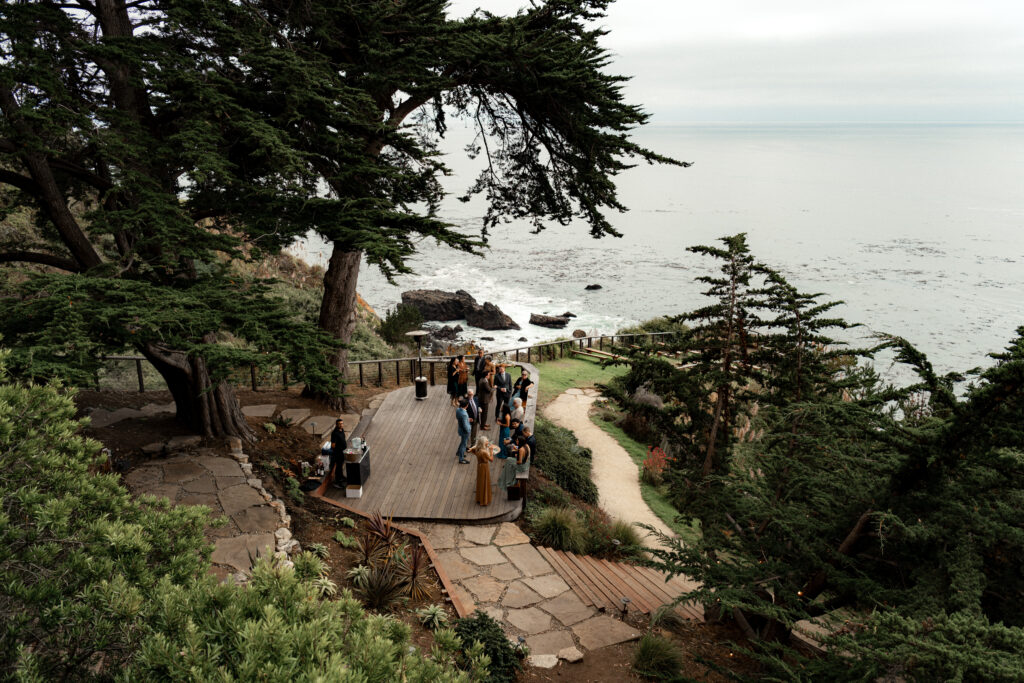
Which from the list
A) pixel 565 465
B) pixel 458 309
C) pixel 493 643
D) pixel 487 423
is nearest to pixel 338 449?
pixel 487 423

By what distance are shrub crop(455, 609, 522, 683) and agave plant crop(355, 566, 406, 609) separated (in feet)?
3.42

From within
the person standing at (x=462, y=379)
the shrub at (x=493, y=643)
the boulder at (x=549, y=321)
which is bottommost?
the boulder at (x=549, y=321)

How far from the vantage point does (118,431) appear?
11008 millimetres

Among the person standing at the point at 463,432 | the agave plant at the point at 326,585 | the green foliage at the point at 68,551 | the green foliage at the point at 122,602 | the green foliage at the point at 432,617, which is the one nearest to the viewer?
the green foliage at the point at 122,602

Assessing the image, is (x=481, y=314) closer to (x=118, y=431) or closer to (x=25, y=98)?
(x=118, y=431)

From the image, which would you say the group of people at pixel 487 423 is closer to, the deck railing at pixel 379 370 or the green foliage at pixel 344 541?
the deck railing at pixel 379 370

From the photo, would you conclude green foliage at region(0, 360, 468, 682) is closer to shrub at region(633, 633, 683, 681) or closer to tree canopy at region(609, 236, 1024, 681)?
tree canopy at region(609, 236, 1024, 681)

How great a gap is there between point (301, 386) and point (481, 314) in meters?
28.0

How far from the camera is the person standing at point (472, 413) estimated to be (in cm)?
1286

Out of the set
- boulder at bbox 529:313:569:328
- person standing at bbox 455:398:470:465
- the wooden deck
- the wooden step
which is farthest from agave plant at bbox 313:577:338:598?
boulder at bbox 529:313:569:328

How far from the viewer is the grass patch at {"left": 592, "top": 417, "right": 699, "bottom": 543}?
Result: 46.5 feet

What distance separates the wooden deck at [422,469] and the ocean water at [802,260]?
36.7 ft

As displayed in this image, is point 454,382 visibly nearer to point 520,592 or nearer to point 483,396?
point 483,396

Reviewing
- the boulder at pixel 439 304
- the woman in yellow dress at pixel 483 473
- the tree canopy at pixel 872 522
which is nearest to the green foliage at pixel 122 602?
the tree canopy at pixel 872 522
